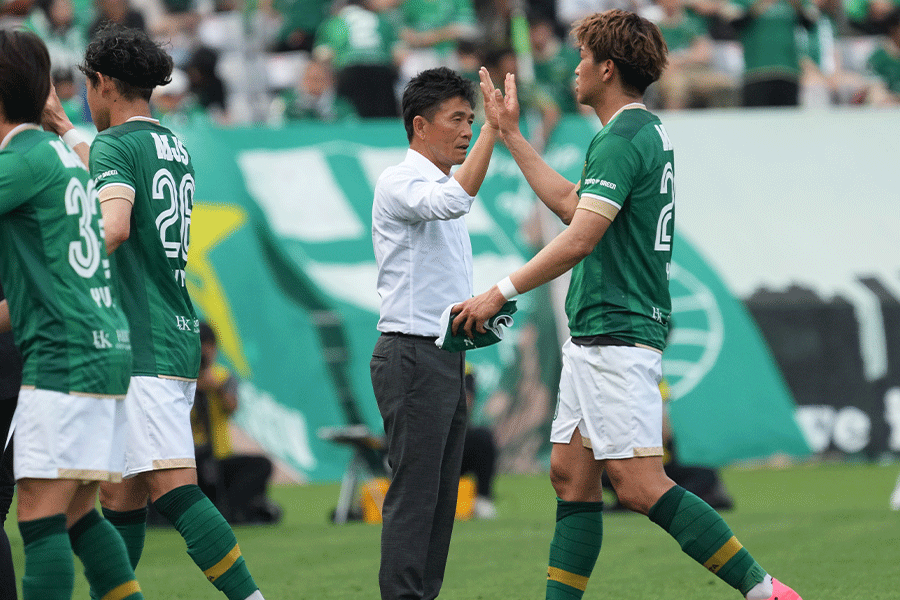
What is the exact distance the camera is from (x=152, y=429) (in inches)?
183

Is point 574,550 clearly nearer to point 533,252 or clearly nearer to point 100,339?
point 100,339

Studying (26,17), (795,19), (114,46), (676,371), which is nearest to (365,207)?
(676,371)

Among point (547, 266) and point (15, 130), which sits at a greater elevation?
point (15, 130)

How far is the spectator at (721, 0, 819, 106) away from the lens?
1485 centimetres

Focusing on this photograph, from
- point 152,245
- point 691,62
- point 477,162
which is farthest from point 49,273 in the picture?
point 691,62

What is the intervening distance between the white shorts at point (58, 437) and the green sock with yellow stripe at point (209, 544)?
30.7 inches

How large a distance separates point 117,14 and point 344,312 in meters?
4.91

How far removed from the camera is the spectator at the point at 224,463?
9555 millimetres

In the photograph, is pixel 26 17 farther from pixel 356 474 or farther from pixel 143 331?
pixel 143 331

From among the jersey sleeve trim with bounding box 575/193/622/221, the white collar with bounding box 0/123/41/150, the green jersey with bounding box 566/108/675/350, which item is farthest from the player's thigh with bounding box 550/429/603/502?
the white collar with bounding box 0/123/41/150

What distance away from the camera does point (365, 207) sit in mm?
12758

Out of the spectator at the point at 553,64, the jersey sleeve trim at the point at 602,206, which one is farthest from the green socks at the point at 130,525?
the spectator at the point at 553,64

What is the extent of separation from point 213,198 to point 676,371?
500cm

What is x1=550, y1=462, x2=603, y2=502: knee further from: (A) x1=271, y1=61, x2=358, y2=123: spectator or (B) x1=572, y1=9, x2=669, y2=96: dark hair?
(A) x1=271, y1=61, x2=358, y2=123: spectator
